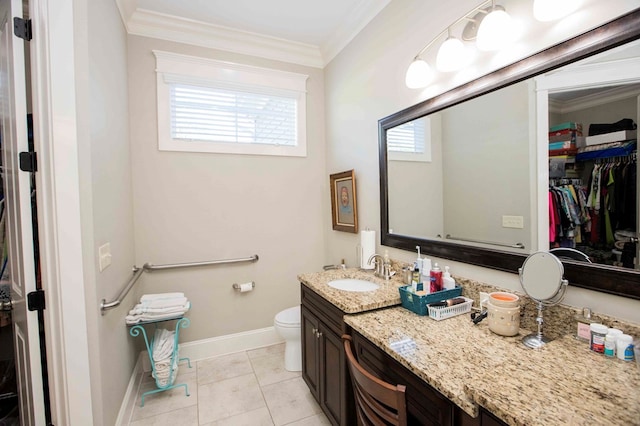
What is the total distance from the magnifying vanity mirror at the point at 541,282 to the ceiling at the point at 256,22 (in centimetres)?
195

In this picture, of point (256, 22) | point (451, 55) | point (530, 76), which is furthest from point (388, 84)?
point (256, 22)

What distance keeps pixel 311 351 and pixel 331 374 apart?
0.31m

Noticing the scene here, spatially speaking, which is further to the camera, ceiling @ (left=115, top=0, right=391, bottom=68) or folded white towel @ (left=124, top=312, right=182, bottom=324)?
ceiling @ (left=115, top=0, right=391, bottom=68)

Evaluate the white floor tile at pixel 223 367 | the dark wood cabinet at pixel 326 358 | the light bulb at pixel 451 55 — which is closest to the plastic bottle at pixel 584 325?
the dark wood cabinet at pixel 326 358

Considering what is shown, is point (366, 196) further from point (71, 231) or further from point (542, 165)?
point (71, 231)

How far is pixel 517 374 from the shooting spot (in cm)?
92

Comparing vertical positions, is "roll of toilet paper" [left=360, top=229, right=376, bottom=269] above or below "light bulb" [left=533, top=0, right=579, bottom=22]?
below

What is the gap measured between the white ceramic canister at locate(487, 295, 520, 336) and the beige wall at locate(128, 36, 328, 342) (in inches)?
82.0

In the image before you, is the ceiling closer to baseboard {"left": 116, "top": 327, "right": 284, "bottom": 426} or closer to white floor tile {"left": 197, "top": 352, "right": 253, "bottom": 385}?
baseboard {"left": 116, "top": 327, "right": 284, "bottom": 426}

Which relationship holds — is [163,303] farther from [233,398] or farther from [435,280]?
[435,280]

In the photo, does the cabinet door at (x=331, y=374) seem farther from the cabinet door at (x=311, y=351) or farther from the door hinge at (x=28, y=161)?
the door hinge at (x=28, y=161)

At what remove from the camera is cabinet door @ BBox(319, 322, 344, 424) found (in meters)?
1.62

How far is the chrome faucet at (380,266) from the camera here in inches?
80.9

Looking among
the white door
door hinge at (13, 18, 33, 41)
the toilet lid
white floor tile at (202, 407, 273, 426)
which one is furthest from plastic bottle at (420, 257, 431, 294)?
door hinge at (13, 18, 33, 41)
